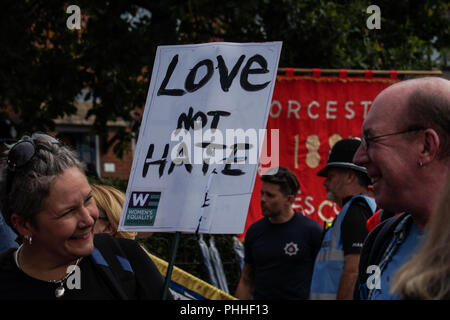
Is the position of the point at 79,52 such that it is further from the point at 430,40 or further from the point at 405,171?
the point at 405,171

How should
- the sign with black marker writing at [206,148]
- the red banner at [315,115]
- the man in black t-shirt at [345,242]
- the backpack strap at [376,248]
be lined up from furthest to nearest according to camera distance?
the red banner at [315,115] → the man in black t-shirt at [345,242] → the sign with black marker writing at [206,148] → the backpack strap at [376,248]

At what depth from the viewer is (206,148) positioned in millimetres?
2654

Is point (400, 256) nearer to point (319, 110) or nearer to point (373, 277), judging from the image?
point (373, 277)

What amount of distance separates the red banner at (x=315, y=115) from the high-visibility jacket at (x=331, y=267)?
2462mm

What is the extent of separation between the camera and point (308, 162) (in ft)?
20.4

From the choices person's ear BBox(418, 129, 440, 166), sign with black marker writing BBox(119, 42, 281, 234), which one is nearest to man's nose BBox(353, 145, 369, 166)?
person's ear BBox(418, 129, 440, 166)

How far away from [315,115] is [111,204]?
3.53 metres

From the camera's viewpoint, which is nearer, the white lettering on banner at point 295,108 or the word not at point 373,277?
the word not at point 373,277

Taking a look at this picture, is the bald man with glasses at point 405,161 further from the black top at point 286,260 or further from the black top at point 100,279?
the black top at point 286,260

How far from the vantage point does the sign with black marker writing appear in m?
Result: 2.62

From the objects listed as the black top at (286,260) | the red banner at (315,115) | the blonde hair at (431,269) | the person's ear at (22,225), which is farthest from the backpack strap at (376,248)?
the red banner at (315,115)

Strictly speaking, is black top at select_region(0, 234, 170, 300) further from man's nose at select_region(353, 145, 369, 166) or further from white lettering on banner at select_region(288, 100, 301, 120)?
white lettering on banner at select_region(288, 100, 301, 120)

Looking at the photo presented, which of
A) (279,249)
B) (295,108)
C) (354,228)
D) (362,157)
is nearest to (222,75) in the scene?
(362,157)

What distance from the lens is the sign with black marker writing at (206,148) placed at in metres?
2.62
